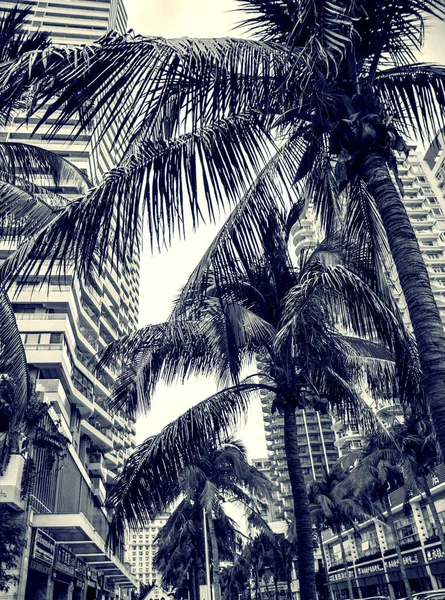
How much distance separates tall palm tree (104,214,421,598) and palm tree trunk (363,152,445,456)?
2.71 metres

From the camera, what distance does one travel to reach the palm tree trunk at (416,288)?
4598 millimetres

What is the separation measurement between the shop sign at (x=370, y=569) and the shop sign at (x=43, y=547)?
1517 inches

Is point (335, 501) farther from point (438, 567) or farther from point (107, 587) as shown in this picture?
point (107, 587)

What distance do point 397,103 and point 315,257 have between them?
3.58m

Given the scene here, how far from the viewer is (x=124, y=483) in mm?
8281

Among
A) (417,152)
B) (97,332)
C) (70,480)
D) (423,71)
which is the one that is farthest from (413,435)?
(417,152)

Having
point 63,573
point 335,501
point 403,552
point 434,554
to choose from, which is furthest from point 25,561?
point 403,552

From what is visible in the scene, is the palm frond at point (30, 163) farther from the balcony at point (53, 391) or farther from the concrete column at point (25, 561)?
the balcony at point (53, 391)

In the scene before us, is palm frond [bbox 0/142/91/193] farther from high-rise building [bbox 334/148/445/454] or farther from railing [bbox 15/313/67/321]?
high-rise building [bbox 334/148/445/454]

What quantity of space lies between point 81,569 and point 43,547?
1386cm

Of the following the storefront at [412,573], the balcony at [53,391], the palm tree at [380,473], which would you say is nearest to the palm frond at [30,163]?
the balcony at [53,391]

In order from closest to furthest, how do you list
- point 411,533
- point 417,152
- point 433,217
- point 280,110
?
1. point 280,110
2. point 411,533
3. point 433,217
4. point 417,152

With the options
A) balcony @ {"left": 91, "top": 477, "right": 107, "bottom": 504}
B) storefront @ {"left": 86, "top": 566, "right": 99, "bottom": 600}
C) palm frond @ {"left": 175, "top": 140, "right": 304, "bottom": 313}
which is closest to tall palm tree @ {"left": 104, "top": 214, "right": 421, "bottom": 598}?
palm frond @ {"left": 175, "top": 140, "right": 304, "bottom": 313}

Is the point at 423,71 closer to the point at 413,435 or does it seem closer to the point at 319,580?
the point at 413,435
